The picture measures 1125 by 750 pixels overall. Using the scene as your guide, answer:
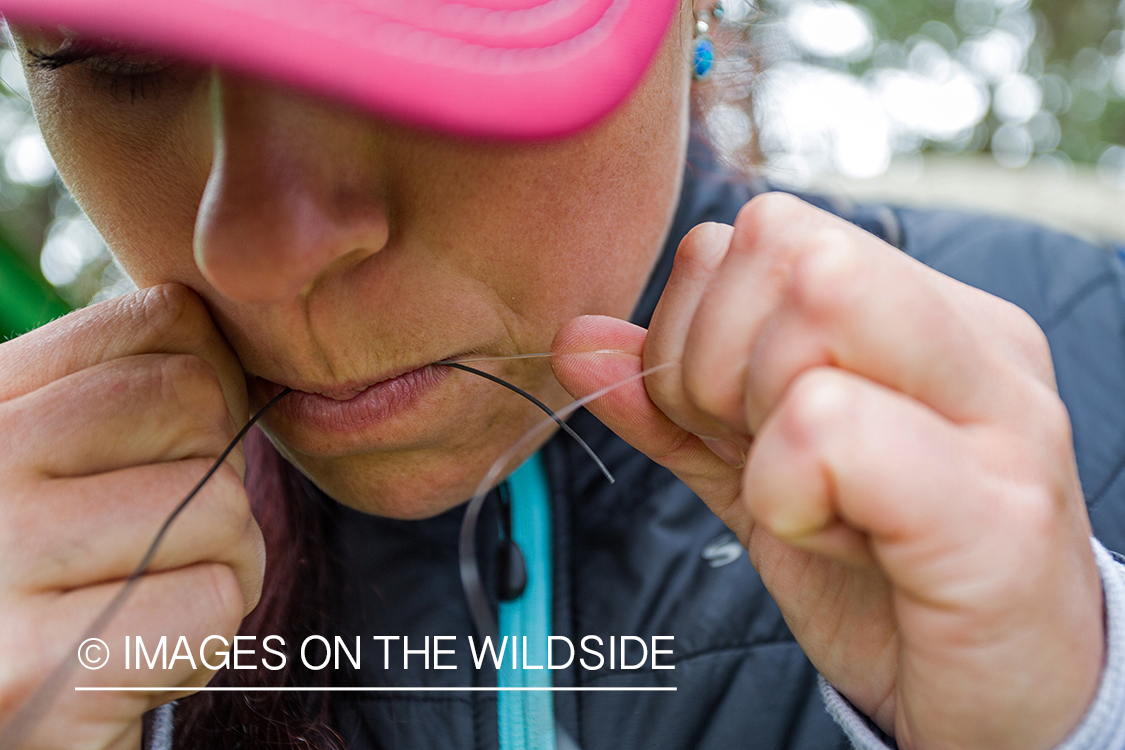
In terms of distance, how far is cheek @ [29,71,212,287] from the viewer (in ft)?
2.71

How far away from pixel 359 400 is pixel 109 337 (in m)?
0.32

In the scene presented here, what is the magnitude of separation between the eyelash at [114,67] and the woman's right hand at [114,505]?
9.4 inches

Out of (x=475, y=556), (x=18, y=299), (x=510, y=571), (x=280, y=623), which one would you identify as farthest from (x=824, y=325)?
(x=18, y=299)

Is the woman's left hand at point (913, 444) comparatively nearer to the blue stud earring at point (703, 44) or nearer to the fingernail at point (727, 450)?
the fingernail at point (727, 450)

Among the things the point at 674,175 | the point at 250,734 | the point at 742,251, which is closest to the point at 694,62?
the point at 674,175

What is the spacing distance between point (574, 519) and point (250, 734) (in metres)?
0.64

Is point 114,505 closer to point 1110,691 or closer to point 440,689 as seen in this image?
point 440,689

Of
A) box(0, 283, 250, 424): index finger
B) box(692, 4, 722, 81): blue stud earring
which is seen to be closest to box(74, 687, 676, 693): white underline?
box(0, 283, 250, 424): index finger

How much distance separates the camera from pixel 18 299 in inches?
81.2

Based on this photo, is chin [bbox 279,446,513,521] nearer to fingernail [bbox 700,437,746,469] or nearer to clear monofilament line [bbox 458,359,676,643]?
clear monofilament line [bbox 458,359,676,643]

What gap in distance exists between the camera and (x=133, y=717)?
33.1 inches

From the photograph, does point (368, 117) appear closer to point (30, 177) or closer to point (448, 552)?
point (448, 552)

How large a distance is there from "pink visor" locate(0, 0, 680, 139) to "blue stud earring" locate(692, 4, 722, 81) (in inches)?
24.0

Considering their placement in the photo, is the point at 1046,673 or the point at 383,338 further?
the point at 383,338
